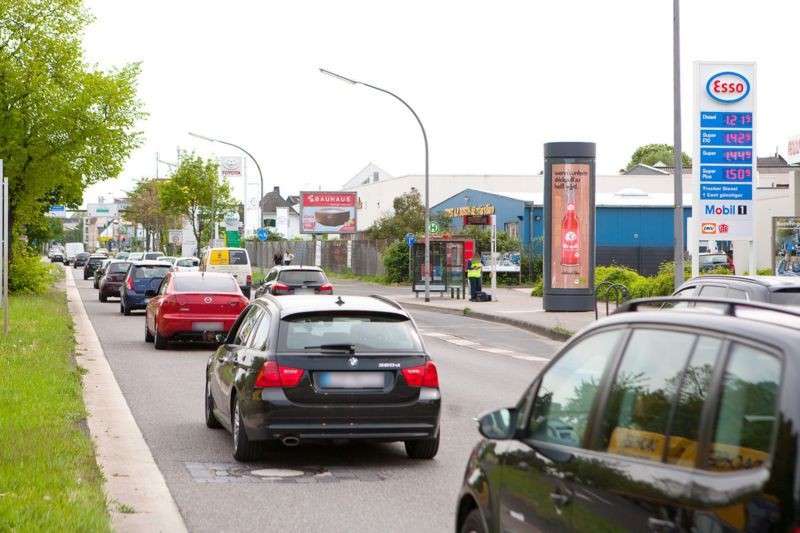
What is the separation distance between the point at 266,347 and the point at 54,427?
1983 mm

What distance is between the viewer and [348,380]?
946 cm

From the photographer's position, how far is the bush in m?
36.3

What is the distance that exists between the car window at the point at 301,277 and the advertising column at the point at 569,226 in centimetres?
632

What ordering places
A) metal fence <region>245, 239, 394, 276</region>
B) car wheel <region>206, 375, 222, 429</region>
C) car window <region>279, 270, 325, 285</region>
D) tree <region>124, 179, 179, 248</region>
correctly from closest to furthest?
car wheel <region>206, 375, 222, 429</region>, car window <region>279, 270, 325, 285</region>, metal fence <region>245, 239, 394, 276</region>, tree <region>124, 179, 179, 248</region>

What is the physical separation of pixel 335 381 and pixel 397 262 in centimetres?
Result: 5038

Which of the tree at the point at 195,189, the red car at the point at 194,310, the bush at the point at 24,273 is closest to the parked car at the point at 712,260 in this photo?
the bush at the point at 24,273

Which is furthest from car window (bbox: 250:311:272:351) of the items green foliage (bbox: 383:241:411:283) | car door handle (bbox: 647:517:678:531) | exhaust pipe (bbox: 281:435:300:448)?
green foliage (bbox: 383:241:411:283)

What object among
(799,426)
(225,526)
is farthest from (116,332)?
(799,426)

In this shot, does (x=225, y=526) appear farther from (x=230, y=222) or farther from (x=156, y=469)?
(x=230, y=222)

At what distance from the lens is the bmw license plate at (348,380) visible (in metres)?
9.43

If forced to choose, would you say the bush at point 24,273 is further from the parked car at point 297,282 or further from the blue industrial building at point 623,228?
the blue industrial building at point 623,228

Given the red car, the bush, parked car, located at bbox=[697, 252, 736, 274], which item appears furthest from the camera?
parked car, located at bbox=[697, 252, 736, 274]

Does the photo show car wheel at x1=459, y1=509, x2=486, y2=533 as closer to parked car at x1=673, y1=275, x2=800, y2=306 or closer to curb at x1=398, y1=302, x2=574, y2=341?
parked car at x1=673, y1=275, x2=800, y2=306

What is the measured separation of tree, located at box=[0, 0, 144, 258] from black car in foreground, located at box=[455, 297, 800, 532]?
3059cm
